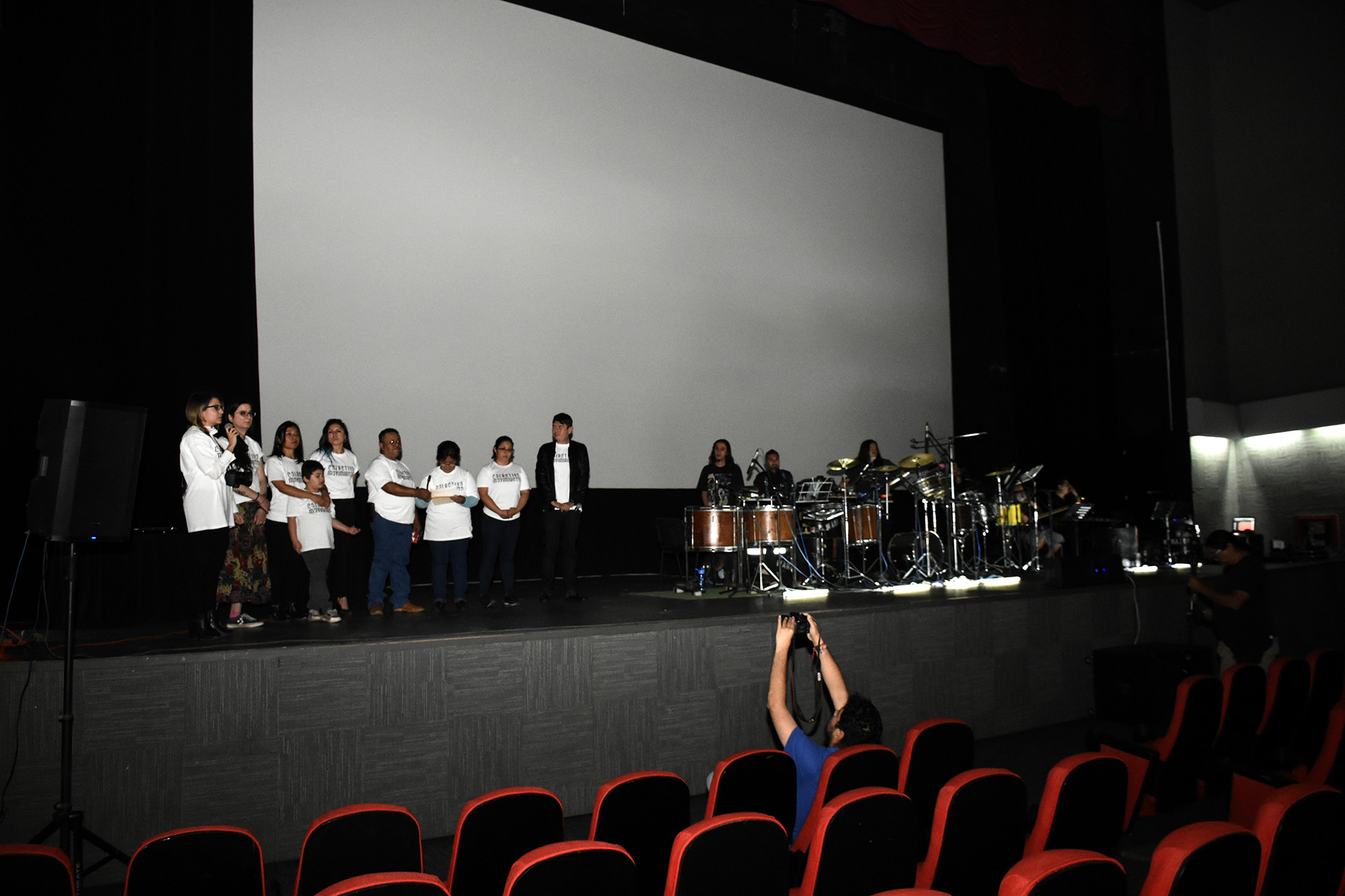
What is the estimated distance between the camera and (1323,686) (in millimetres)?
4332

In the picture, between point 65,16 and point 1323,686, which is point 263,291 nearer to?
point 65,16

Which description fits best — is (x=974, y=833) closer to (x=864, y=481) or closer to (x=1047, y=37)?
(x=864, y=481)

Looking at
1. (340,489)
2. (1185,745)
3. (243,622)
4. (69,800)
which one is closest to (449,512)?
(340,489)

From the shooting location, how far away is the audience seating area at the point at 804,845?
1.73 m

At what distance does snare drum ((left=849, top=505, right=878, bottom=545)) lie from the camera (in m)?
7.04

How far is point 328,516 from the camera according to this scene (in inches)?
220

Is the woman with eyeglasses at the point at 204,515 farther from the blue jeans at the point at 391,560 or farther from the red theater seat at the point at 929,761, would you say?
the red theater seat at the point at 929,761

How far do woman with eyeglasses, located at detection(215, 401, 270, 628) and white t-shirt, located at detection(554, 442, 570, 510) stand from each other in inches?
74.7

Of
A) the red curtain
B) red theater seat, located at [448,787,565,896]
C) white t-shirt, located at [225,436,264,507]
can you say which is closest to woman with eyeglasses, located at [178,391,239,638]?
white t-shirt, located at [225,436,264,507]

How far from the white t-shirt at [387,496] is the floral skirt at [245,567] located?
750 mm

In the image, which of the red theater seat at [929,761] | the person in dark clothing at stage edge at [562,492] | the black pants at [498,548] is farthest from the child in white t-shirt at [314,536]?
the red theater seat at [929,761]

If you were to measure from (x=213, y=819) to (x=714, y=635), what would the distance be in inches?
96.9

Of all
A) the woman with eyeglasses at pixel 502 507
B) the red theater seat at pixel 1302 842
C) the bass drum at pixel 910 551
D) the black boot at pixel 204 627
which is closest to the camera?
the red theater seat at pixel 1302 842

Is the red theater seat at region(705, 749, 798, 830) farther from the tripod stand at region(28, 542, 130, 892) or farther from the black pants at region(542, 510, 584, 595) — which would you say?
the black pants at region(542, 510, 584, 595)
